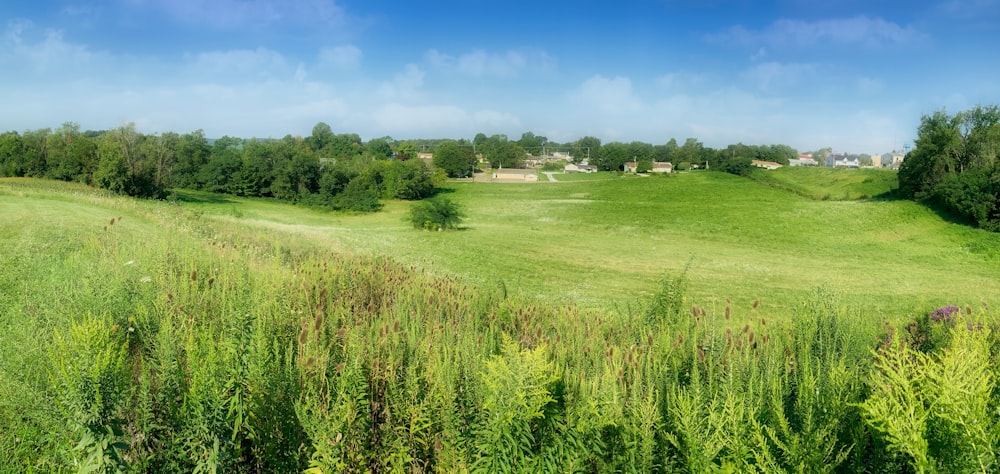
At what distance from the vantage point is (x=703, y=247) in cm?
3212

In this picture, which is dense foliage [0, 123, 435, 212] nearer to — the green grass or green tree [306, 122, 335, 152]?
the green grass

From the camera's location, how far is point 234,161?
7106 cm

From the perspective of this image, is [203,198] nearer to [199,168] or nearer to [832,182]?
[199,168]

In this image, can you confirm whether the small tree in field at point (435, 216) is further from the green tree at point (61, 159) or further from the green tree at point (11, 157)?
the green tree at point (11, 157)

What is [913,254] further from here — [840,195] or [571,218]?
[840,195]

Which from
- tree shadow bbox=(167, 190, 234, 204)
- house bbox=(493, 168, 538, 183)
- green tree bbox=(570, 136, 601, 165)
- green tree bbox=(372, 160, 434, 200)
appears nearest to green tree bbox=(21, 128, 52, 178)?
Result: tree shadow bbox=(167, 190, 234, 204)

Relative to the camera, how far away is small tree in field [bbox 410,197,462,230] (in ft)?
122

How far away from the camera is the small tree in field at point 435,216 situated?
37125 mm

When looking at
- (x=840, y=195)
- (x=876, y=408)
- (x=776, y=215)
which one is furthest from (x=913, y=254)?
(x=876, y=408)

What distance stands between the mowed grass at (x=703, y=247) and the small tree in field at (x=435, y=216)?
136cm

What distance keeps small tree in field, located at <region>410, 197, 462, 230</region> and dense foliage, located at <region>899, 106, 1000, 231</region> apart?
32482mm

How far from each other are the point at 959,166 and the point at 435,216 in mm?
38630

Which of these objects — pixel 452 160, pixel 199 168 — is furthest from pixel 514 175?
pixel 199 168

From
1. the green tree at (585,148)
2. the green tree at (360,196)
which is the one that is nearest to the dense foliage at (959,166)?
the green tree at (360,196)
